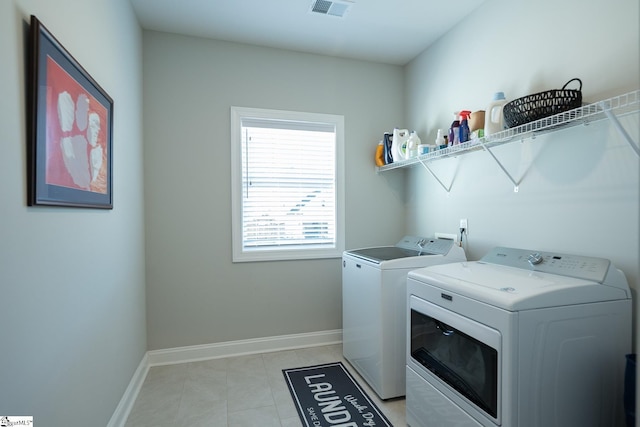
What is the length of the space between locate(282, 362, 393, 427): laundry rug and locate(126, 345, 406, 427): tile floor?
0.05 metres

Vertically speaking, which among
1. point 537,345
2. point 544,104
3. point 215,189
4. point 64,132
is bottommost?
point 537,345

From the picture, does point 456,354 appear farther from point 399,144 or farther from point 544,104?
point 399,144

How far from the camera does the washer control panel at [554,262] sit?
4.38ft

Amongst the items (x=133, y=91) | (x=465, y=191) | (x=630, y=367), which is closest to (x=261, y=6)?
(x=133, y=91)

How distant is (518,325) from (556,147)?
40.9 inches

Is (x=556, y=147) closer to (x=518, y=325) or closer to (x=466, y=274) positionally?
(x=466, y=274)

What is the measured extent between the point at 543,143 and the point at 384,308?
1293 millimetres

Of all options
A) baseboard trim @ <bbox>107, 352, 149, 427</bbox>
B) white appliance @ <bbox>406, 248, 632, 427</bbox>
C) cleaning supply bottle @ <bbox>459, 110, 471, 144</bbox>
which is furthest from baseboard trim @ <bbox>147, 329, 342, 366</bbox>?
cleaning supply bottle @ <bbox>459, 110, 471, 144</bbox>

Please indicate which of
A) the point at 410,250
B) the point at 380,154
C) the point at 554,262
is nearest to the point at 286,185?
the point at 380,154

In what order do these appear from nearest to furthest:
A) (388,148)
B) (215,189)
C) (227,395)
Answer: (227,395)
(215,189)
(388,148)

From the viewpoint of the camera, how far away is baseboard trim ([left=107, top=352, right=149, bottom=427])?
177 cm

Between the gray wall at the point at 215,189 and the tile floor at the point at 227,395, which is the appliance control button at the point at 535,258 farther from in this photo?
the gray wall at the point at 215,189

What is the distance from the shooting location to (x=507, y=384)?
1.18 meters

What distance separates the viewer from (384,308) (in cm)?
205
